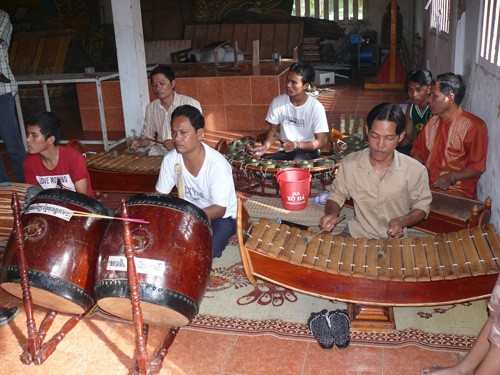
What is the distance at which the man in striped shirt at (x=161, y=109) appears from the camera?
5.30 m

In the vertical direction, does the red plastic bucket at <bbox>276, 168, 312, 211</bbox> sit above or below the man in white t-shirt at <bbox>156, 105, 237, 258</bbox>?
below

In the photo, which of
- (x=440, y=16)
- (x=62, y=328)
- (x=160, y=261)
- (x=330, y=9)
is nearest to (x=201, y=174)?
(x=160, y=261)

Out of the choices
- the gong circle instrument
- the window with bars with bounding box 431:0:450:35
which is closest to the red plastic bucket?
the gong circle instrument

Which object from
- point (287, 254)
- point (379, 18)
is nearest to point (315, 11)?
point (379, 18)

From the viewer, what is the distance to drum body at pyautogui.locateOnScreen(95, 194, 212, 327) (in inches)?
108

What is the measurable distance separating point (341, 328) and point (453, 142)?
1.83 meters

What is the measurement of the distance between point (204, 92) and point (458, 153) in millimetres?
5219

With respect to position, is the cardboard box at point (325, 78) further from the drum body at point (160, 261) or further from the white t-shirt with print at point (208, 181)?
the drum body at point (160, 261)

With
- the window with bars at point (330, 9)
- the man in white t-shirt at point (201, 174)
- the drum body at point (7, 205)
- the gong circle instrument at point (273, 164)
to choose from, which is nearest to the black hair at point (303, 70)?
the gong circle instrument at point (273, 164)

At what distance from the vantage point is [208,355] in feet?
10.5

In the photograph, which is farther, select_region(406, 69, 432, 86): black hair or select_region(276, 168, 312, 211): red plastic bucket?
select_region(406, 69, 432, 86): black hair

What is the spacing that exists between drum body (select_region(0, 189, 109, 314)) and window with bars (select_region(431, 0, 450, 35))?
19.7ft

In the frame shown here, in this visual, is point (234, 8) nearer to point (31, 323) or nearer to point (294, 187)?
point (294, 187)

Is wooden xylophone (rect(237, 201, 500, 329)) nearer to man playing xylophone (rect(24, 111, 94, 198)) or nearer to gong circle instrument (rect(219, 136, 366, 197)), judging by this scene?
gong circle instrument (rect(219, 136, 366, 197))
